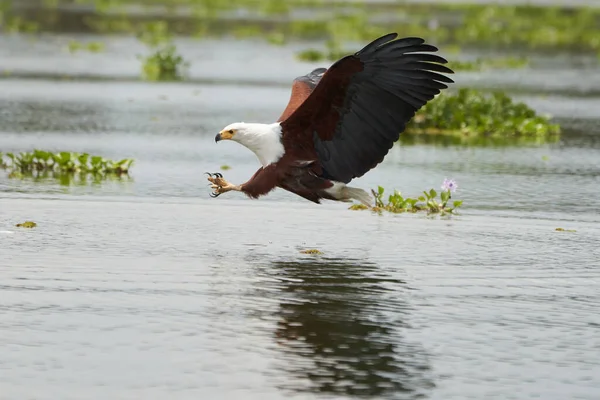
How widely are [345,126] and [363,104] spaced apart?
237 millimetres

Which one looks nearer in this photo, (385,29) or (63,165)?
(63,165)

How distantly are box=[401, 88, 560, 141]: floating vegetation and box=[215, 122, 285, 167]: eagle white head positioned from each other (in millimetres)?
8894

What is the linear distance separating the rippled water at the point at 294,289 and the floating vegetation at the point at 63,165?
22 centimetres

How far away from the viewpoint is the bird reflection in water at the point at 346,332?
688 cm

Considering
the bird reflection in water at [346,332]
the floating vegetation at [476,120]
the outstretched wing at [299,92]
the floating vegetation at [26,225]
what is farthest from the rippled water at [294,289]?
the floating vegetation at [476,120]

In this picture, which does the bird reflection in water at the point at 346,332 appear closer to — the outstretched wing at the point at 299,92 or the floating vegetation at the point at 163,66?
the outstretched wing at the point at 299,92

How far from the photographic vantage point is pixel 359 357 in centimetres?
730

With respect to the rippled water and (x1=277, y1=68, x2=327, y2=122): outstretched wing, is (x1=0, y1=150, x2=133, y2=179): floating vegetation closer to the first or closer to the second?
the rippled water

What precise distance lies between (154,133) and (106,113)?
88.0 inches

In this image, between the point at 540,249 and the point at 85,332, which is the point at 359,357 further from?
the point at 540,249

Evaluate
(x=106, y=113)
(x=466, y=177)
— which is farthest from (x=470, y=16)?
(x=466, y=177)

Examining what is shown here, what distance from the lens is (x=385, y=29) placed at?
40594mm

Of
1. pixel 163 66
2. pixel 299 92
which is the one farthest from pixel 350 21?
pixel 299 92

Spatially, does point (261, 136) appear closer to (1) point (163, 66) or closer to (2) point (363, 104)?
(2) point (363, 104)
